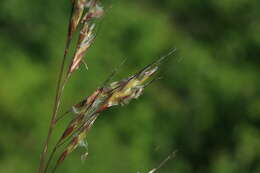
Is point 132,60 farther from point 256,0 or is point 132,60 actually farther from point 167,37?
point 256,0

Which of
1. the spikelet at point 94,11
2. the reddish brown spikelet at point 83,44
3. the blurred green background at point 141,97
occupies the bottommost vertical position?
the blurred green background at point 141,97

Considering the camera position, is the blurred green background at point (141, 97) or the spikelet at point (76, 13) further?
the blurred green background at point (141, 97)

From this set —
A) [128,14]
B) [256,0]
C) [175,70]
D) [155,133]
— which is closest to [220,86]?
[175,70]

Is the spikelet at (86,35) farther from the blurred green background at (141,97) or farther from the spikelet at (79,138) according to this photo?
the blurred green background at (141,97)

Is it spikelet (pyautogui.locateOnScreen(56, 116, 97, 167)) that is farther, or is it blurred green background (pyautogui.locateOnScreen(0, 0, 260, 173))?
blurred green background (pyautogui.locateOnScreen(0, 0, 260, 173))

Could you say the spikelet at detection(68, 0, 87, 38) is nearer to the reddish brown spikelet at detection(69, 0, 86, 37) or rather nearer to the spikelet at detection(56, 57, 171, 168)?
the reddish brown spikelet at detection(69, 0, 86, 37)

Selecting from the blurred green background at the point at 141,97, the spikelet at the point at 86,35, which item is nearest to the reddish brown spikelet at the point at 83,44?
the spikelet at the point at 86,35

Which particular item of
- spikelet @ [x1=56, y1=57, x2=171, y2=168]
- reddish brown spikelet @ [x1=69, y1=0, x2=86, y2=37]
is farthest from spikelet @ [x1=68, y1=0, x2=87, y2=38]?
spikelet @ [x1=56, y1=57, x2=171, y2=168]

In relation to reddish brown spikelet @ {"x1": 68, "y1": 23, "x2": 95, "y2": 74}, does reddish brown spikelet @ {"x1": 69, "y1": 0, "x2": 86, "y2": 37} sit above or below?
above

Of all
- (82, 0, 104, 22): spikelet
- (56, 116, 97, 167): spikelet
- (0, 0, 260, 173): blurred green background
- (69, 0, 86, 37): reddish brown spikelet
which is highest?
(69, 0, 86, 37): reddish brown spikelet
